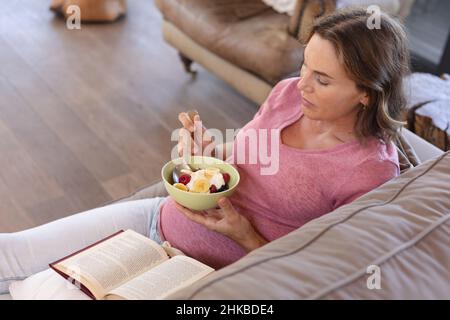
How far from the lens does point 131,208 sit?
1451 mm

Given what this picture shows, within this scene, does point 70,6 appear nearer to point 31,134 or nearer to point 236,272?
point 31,134

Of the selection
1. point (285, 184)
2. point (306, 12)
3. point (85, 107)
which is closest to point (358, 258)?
point (285, 184)

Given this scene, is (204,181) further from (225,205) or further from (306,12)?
(306,12)

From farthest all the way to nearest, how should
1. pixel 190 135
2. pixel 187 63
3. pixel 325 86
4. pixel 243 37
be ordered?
pixel 187 63 → pixel 243 37 → pixel 190 135 → pixel 325 86

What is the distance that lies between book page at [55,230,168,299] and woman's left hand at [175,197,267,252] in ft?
0.36

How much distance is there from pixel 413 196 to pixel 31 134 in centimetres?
199

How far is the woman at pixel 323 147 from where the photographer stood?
46.3 inches

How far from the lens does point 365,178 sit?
45.9 inches

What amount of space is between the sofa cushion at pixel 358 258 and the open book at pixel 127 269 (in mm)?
276

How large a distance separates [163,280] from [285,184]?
368 millimetres

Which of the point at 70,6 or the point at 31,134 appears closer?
the point at 31,134

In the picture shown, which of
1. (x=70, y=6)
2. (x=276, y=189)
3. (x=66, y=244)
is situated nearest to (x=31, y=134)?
(x=70, y=6)

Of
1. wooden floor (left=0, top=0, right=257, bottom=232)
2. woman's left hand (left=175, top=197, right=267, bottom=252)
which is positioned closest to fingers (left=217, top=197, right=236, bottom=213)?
woman's left hand (left=175, top=197, right=267, bottom=252)
